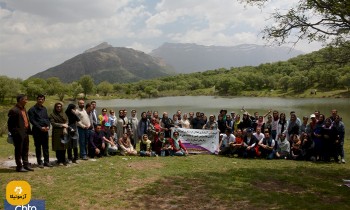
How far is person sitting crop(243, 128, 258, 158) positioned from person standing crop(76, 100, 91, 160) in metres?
7.31

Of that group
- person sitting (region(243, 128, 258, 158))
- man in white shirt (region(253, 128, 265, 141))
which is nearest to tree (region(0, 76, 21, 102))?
person sitting (region(243, 128, 258, 158))

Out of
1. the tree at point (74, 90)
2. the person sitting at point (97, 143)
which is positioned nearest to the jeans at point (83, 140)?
the person sitting at point (97, 143)

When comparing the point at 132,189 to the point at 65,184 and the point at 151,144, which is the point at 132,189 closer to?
the point at 65,184

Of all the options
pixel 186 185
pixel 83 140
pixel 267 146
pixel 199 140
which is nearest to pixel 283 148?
pixel 267 146

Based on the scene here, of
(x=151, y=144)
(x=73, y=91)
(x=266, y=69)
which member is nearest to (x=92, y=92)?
(x=73, y=91)

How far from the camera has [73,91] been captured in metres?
130

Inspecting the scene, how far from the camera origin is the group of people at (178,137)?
12.0 m

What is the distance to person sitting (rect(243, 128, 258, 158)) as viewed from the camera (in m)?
14.9

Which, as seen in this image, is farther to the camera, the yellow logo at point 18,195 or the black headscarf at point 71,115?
the black headscarf at point 71,115

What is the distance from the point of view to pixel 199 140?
16.7 m

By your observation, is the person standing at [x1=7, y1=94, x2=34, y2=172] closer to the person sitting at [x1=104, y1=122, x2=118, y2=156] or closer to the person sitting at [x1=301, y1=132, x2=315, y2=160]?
the person sitting at [x1=104, y1=122, x2=118, y2=156]

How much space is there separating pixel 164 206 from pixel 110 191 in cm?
185

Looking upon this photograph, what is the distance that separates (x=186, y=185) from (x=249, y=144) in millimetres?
6378

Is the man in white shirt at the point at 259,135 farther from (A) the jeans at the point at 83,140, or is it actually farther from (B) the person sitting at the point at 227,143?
(A) the jeans at the point at 83,140
